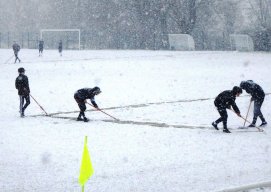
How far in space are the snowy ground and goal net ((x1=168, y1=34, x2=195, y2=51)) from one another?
75.9 ft

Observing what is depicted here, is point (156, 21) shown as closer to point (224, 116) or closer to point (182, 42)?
point (182, 42)

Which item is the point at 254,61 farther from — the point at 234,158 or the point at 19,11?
the point at 19,11

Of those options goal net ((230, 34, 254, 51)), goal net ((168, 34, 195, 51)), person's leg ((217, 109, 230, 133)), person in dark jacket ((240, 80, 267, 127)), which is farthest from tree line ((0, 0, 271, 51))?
person's leg ((217, 109, 230, 133))

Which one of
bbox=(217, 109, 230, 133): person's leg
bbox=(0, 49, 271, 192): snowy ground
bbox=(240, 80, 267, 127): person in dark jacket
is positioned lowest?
bbox=(0, 49, 271, 192): snowy ground

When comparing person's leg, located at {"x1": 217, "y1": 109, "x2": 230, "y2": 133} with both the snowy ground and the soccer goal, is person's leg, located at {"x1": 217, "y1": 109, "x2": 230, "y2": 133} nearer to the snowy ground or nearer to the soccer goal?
the snowy ground

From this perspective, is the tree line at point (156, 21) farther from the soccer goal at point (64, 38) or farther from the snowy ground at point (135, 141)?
the snowy ground at point (135, 141)

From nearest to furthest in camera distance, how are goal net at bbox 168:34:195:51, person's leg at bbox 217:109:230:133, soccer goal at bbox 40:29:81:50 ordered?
person's leg at bbox 217:109:230:133, goal net at bbox 168:34:195:51, soccer goal at bbox 40:29:81:50

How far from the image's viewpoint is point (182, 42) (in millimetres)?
48750

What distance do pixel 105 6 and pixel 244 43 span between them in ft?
82.4

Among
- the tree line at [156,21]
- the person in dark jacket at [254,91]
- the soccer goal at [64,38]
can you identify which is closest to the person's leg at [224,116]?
the person in dark jacket at [254,91]

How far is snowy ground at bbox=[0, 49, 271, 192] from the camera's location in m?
9.10

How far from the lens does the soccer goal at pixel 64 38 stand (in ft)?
179

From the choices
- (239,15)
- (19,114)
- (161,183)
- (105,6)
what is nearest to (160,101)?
(19,114)

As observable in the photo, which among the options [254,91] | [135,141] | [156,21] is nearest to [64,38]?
[156,21]
